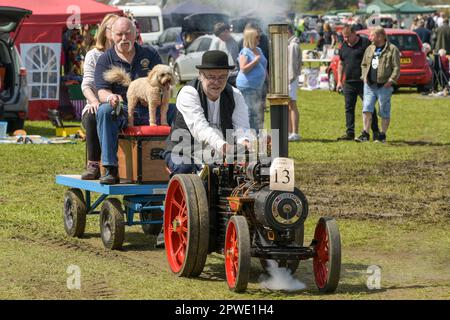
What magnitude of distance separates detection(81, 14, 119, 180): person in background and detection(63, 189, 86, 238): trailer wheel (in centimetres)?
25

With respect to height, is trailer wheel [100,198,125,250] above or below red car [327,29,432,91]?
below

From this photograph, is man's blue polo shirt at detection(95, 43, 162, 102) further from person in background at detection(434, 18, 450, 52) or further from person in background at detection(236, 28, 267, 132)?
person in background at detection(434, 18, 450, 52)

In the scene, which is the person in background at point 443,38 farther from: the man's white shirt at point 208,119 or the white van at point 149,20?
the man's white shirt at point 208,119

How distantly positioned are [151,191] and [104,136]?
650 millimetres

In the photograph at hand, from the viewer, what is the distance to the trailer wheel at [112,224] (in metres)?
8.74

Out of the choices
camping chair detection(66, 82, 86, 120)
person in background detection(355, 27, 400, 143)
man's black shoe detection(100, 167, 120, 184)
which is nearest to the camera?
man's black shoe detection(100, 167, 120, 184)

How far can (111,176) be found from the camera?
29.1ft

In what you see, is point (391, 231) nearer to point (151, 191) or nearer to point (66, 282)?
point (151, 191)

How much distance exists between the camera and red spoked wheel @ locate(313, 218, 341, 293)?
6.85 m

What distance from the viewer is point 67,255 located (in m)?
8.52

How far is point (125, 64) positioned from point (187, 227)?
234 cm

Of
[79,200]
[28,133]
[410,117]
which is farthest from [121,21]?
[410,117]

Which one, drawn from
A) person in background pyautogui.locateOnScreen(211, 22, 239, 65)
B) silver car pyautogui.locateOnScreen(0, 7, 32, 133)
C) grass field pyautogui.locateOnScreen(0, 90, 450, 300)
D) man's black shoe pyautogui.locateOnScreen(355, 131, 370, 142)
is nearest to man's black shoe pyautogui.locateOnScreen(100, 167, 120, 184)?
grass field pyautogui.locateOnScreen(0, 90, 450, 300)

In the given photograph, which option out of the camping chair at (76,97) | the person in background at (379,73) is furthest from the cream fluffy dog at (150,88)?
the camping chair at (76,97)
